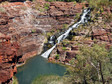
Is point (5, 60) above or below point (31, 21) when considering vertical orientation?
below

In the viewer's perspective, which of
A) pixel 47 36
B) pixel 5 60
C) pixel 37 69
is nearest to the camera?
pixel 5 60

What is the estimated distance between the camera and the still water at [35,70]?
31.7m

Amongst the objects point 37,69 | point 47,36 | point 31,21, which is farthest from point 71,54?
point 31,21

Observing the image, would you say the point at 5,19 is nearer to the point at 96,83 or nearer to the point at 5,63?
the point at 5,63

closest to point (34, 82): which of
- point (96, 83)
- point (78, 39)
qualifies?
point (96, 83)

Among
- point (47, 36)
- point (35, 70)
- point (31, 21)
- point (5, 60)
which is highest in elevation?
point (31, 21)

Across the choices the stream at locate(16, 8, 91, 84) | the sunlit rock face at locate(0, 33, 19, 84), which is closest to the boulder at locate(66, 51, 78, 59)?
the stream at locate(16, 8, 91, 84)

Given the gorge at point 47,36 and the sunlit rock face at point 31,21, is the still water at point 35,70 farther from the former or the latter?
the sunlit rock face at point 31,21

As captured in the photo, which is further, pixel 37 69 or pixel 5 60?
pixel 37 69

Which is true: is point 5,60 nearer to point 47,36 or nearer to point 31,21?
point 31,21

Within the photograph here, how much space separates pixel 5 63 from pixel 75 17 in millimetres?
42608

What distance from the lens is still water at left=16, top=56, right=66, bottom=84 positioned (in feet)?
104

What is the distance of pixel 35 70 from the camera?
1404 inches

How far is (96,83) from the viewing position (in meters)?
18.3
